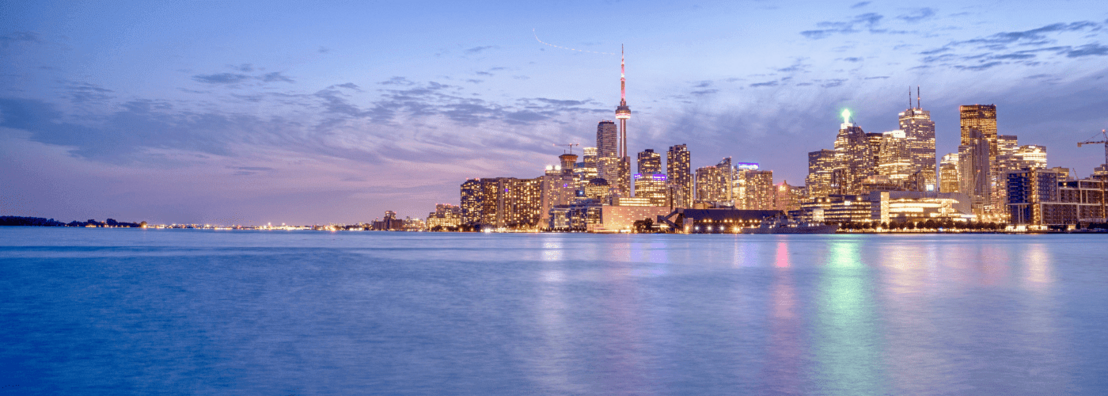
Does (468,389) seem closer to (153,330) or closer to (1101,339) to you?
(153,330)

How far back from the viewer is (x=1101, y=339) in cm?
1931

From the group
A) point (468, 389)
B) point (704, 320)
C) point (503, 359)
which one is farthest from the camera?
point (704, 320)

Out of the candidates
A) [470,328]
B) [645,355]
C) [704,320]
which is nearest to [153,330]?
[470,328]

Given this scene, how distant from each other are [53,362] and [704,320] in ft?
60.9

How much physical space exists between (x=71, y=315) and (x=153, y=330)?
A: 726 centimetres

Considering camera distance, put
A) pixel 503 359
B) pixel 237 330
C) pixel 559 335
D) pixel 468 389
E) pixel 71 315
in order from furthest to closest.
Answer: pixel 71 315, pixel 237 330, pixel 559 335, pixel 503 359, pixel 468 389

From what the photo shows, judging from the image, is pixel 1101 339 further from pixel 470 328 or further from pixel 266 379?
pixel 266 379

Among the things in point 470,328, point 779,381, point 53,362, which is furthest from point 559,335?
point 53,362

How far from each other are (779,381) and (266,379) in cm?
1033

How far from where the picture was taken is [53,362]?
17.1m

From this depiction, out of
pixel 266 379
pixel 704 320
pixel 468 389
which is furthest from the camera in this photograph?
pixel 704 320

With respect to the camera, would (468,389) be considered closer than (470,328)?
Yes

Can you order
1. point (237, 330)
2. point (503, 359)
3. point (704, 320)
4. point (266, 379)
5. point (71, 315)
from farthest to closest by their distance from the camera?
1. point (71, 315)
2. point (704, 320)
3. point (237, 330)
4. point (503, 359)
5. point (266, 379)

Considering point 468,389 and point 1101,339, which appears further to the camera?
point 1101,339
